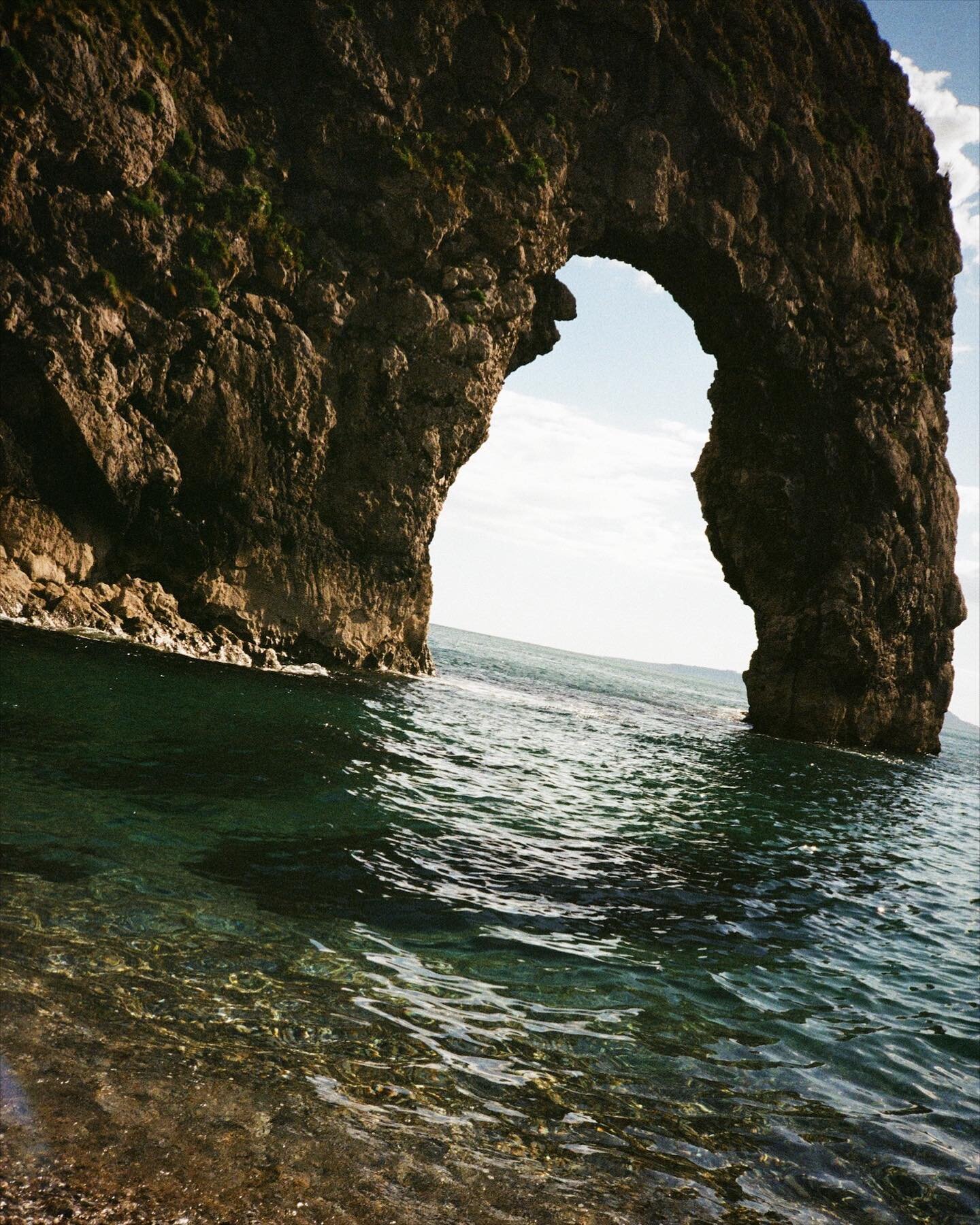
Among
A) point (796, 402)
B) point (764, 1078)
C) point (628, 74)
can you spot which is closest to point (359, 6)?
point (628, 74)

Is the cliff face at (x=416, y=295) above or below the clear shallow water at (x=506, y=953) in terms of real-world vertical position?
above

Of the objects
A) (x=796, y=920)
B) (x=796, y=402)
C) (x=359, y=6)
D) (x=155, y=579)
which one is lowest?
(x=796, y=920)

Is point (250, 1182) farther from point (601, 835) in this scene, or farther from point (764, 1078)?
point (601, 835)

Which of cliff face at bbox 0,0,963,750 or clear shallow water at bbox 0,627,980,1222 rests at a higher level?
cliff face at bbox 0,0,963,750

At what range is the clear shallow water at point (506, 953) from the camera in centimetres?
472

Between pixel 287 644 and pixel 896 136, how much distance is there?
136 ft

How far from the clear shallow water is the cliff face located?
1061 cm

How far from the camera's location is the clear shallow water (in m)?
4.72

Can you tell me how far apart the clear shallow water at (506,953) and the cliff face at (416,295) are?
1061cm

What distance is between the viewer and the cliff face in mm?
23266

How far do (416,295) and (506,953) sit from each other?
27.2 m

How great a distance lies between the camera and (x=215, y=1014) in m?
5.14

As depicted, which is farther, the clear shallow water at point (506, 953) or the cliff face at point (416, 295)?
the cliff face at point (416, 295)

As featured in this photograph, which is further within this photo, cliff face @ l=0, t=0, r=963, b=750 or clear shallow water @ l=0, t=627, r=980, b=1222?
cliff face @ l=0, t=0, r=963, b=750
